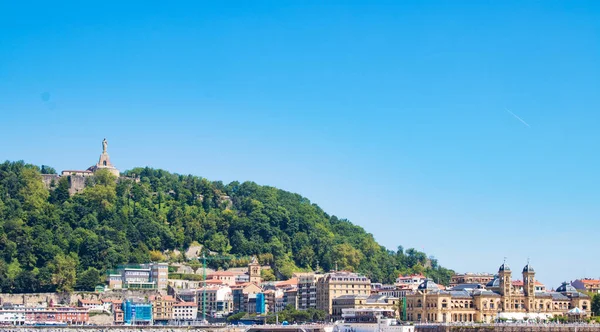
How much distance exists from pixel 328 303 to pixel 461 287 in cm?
1211

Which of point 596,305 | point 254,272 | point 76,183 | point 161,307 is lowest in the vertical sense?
point 161,307

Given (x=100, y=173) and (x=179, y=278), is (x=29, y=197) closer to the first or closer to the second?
(x=100, y=173)

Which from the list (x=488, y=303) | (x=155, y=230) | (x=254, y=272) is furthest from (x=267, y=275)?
(x=488, y=303)

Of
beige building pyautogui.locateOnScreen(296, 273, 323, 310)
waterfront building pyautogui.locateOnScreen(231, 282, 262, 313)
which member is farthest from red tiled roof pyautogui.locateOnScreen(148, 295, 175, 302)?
beige building pyautogui.locateOnScreen(296, 273, 323, 310)

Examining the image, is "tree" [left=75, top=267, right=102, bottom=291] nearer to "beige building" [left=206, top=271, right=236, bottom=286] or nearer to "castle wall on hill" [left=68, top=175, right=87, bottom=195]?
"beige building" [left=206, top=271, right=236, bottom=286]

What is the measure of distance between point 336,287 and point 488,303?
1523 centimetres

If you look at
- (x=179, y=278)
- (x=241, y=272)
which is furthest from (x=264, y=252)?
(x=179, y=278)

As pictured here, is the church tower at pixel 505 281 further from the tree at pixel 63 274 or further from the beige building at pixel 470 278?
the tree at pixel 63 274

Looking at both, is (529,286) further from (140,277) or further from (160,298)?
(140,277)

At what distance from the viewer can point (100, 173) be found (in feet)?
406

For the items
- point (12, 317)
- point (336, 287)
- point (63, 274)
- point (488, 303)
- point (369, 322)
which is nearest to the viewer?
point (369, 322)

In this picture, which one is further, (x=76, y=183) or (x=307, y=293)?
(x=76, y=183)

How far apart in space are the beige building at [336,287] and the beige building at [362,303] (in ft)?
3.28

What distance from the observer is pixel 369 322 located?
87000 mm
